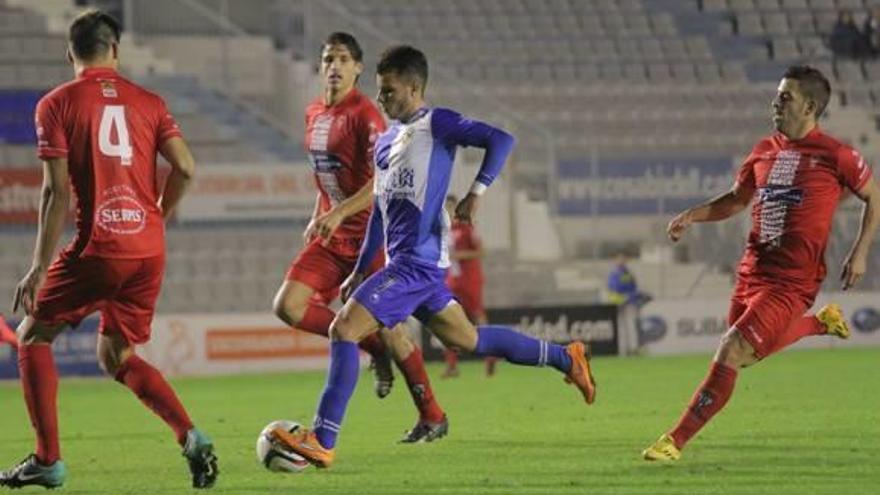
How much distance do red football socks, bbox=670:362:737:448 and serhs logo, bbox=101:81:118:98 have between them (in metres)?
3.23

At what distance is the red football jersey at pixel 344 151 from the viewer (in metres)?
12.4

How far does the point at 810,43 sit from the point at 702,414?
2560 centimetres

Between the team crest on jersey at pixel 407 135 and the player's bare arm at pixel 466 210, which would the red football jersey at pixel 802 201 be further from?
the team crest on jersey at pixel 407 135

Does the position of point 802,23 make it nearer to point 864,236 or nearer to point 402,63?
point 864,236

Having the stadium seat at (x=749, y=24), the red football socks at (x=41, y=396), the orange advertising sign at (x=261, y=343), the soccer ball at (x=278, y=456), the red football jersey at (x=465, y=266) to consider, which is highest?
the stadium seat at (x=749, y=24)

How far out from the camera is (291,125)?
3000cm

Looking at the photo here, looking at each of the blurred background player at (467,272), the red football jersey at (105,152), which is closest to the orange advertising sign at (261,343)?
the blurred background player at (467,272)

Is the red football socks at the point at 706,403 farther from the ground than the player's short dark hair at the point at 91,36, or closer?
closer

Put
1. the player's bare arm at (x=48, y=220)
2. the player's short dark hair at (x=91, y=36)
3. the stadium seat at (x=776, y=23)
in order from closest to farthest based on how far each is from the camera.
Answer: the player's bare arm at (x=48, y=220)
the player's short dark hair at (x=91, y=36)
the stadium seat at (x=776, y=23)

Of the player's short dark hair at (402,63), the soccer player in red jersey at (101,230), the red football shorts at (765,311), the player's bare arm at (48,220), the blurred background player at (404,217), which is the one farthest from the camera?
the red football shorts at (765,311)

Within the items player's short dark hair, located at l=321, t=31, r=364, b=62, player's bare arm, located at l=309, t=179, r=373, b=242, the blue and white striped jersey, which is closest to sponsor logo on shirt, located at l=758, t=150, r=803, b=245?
the blue and white striped jersey

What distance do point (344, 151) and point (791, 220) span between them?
10.5 ft

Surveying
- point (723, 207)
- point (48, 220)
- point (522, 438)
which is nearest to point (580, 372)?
point (723, 207)

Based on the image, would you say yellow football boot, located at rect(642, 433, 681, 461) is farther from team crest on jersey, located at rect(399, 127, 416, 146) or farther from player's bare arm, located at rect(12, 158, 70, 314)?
player's bare arm, located at rect(12, 158, 70, 314)
